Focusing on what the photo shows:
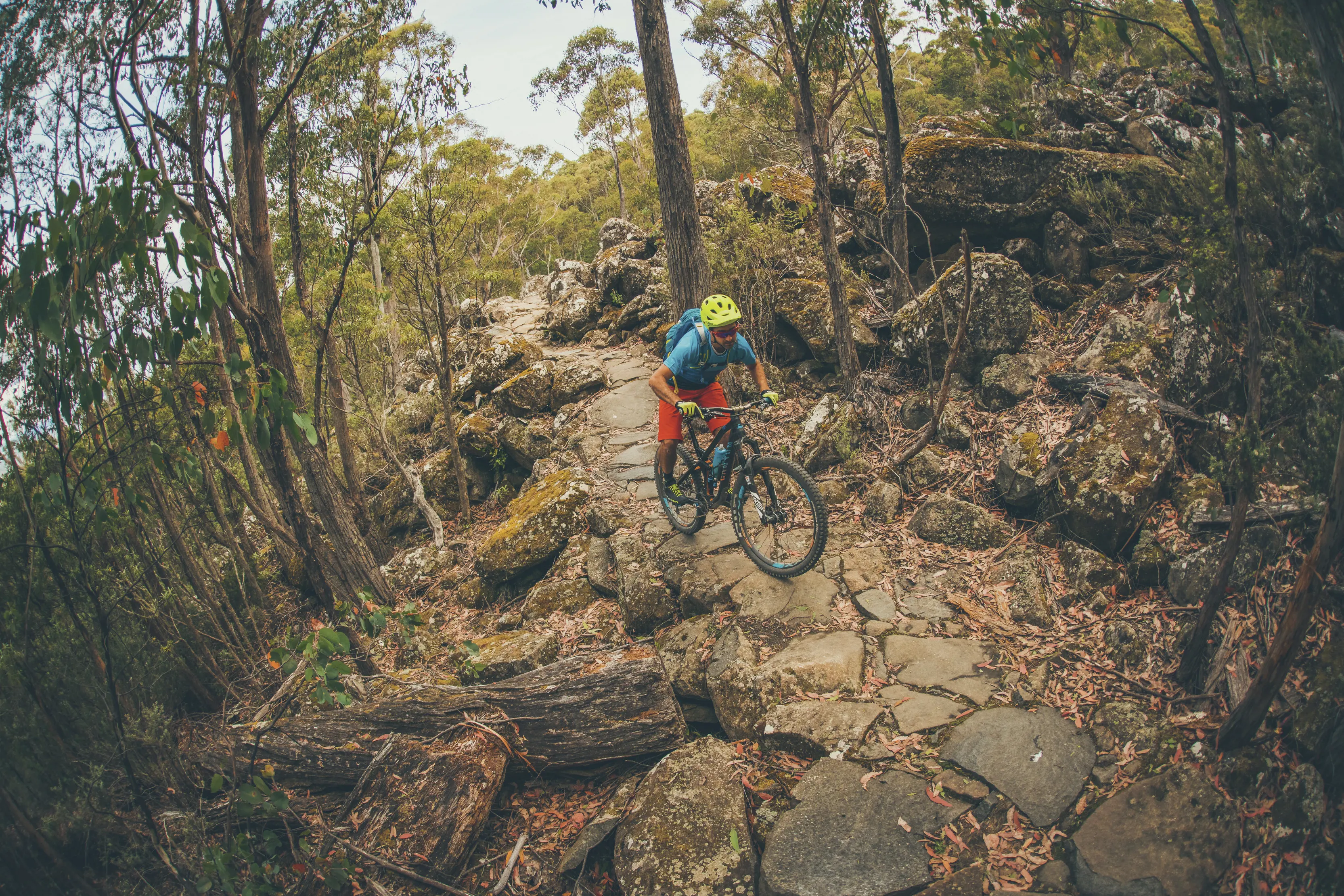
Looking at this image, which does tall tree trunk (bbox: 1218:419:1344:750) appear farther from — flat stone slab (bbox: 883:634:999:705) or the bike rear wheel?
the bike rear wheel

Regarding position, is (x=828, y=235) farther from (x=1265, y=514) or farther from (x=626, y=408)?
(x=1265, y=514)

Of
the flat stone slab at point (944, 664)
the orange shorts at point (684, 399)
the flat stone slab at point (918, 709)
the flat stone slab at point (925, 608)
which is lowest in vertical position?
the flat stone slab at point (918, 709)

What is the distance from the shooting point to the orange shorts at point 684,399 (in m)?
5.36

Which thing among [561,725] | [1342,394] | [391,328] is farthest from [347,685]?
[391,328]

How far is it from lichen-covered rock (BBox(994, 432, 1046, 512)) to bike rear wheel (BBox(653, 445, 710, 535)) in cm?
237

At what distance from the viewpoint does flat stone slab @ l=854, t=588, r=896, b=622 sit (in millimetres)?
4535

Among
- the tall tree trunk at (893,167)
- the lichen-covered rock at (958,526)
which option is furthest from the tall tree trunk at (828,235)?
the lichen-covered rock at (958,526)

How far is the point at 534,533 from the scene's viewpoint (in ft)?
22.2

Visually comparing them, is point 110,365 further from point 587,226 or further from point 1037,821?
point 587,226

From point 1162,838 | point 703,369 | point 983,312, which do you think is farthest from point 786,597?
point 983,312

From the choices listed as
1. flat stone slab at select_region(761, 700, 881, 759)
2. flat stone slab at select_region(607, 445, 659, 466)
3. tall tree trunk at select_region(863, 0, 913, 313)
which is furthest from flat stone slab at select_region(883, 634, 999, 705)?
flat stone slab at select_region(607, 445, 659, 466)

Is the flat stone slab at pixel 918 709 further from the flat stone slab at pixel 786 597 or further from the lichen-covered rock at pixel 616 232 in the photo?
the lichen-covered rock at pixel 616 232

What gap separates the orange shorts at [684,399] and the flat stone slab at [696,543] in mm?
950

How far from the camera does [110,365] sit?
2357mm
